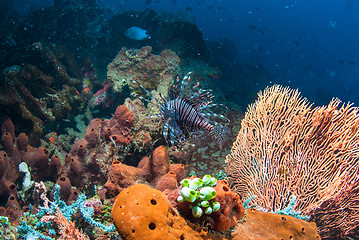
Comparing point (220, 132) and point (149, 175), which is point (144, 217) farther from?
point (220, 132)

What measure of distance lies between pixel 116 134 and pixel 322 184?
364cm

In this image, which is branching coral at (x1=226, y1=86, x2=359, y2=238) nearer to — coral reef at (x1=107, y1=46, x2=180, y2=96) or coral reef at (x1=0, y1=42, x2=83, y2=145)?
coral reef at (x1=107, y1=46, x2=180, y2=96)

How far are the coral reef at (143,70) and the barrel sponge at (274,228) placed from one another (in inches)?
183

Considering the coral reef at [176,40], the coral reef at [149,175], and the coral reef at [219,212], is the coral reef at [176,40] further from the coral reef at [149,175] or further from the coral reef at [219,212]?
the coral reef at [219,212]

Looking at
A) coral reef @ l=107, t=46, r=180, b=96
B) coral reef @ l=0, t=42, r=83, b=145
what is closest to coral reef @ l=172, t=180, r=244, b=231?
coral reef @ l=107, t=46, r=180, b=96

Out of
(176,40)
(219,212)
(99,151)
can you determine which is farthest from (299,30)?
(219,212)

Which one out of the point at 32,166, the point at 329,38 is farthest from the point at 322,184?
the point at 329,38

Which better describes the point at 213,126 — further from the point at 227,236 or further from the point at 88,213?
the point at 88,213

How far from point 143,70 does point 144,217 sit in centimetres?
631

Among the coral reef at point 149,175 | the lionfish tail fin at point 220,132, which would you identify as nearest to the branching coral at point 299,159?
the lionfish tail fin at point 220,132

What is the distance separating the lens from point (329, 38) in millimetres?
68750

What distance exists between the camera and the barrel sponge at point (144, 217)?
1.26 m

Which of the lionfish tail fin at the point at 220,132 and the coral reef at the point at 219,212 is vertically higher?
the lionfish tail fin at the point at 220,132

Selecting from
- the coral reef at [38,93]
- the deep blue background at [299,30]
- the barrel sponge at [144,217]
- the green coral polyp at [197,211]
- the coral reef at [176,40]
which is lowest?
the barrel sponge at [144,217]
